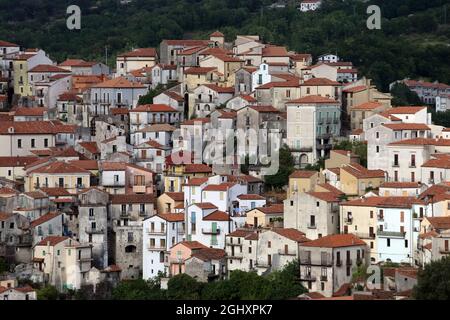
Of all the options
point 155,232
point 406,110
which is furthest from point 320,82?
point 155,232

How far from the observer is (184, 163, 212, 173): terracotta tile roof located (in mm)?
62500

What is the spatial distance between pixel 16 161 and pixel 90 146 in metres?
3.08

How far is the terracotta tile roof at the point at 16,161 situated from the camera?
66125mm

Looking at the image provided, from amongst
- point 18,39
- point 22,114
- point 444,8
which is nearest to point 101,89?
point 22,114

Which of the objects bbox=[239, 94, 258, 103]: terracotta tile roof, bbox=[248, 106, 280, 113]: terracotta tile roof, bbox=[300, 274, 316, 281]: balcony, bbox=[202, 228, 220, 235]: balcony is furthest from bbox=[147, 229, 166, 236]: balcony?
bbox=[239, 94, 258, 103]: terracotta tile roof

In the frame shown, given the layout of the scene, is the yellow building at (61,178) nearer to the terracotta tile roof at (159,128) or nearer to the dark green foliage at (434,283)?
the terracotta tile roof at (159,128)

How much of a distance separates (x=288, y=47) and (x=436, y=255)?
120 ft

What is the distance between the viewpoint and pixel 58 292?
5694 centimetres

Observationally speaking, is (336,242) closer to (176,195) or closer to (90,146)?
(176,195)

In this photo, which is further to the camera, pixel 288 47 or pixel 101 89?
pixel 288 47

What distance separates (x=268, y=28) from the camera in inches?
3703

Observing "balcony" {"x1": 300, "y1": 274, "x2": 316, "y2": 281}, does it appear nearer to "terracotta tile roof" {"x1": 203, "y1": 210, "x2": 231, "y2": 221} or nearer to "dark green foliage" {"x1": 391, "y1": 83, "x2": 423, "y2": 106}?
"terracotta tile roof" {"x1": 203, "y1": 210, "x2": 231, "y2": 221}

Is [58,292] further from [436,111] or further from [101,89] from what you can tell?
[436,111]
